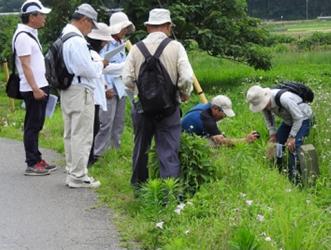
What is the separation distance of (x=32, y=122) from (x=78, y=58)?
136 cm

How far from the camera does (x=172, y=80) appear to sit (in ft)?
18.9

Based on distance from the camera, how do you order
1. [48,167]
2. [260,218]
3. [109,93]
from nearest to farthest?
[260,218], [48,167], [109,93]

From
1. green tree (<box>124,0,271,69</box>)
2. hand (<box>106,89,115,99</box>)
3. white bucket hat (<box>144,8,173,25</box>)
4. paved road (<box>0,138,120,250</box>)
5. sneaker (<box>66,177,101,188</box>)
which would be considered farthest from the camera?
green tree (<box>124,0,271,69</box>)

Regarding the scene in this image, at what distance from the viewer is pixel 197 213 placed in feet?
17.2

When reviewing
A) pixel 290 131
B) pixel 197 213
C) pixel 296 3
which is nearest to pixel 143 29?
pixel 290 131

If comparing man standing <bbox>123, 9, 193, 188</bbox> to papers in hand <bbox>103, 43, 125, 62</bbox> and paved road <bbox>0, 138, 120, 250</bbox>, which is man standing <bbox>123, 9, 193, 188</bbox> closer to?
paved road <bbox>0, 138, 120, 250</bbox>

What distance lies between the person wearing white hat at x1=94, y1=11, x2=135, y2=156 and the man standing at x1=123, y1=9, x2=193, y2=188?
1.75 m

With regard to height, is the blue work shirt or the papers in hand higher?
the papers in hand

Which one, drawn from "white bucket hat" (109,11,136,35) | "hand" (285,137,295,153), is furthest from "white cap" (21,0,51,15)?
"hand" (285,137,295,153)

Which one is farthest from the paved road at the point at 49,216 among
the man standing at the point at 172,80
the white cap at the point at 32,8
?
the white cap at the point at 32,8

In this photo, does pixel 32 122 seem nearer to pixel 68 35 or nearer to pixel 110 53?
pixel 110 53

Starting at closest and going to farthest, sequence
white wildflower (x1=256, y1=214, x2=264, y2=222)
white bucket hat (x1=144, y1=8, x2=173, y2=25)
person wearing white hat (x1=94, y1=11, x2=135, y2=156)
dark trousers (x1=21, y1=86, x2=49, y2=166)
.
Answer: white wildflower (x1=256, y1=214, x2=264, y2=222) < white bucket hat (x1=144, y1=8, x2=173, y2=25) < dark trousers (x1=21, y1=86, x2=49, y2=166) < person wearing white hat (x1=94, y1=11, x2=135, y2=156)

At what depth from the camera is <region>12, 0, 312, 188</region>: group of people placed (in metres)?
5.90

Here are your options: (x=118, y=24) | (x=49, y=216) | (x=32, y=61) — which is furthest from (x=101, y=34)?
(x=49, y=216)
